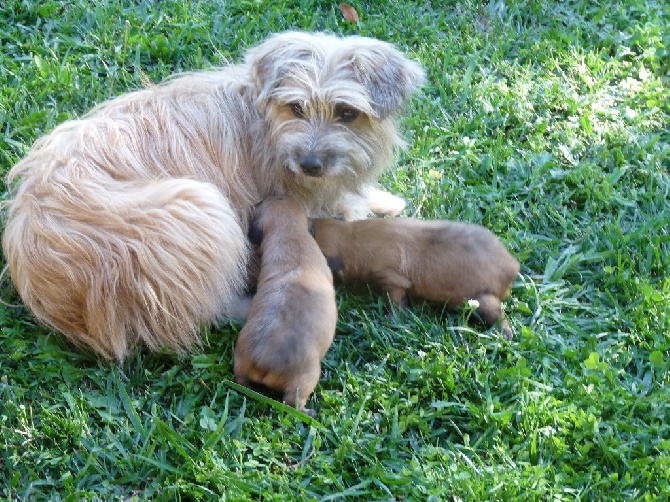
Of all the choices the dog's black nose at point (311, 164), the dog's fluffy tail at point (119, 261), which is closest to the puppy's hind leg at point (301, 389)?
the dog's fluffy tail at point (119, 261)

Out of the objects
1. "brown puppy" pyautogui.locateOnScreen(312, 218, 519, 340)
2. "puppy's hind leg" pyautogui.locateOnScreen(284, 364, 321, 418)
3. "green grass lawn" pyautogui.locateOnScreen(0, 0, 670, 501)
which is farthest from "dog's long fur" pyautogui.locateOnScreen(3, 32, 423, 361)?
"puppy's hind leg" pyautogui.locateOnScreen(284, 364, 321, 418)

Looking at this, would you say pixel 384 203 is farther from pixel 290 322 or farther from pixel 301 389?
pixel 301 389

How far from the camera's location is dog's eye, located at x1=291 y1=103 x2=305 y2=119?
4.11 metres

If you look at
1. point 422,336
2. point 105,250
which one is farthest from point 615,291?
point 105,250

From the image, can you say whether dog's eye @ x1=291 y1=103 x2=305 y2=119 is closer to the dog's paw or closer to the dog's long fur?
the dog's long fur

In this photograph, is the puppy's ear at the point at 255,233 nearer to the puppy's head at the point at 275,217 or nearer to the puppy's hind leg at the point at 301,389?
the puppy's head at the point at 275,217

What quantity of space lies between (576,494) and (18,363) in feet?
8.12

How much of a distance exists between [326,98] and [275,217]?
25.3 inches

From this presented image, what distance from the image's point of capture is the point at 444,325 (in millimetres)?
4020

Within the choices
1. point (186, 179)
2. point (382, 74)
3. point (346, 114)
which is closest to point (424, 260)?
point (346, 114)

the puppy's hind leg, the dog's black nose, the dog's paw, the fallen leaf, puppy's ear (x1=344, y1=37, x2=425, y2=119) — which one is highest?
puppy's ear (x1=344, y1=37, x2=425, y2=119)

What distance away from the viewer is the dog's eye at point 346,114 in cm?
413

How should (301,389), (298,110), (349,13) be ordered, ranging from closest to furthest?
(301,389), (298,110), (349,13)

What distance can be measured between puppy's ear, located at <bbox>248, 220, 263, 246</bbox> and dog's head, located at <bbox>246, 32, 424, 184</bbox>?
1.09ft
